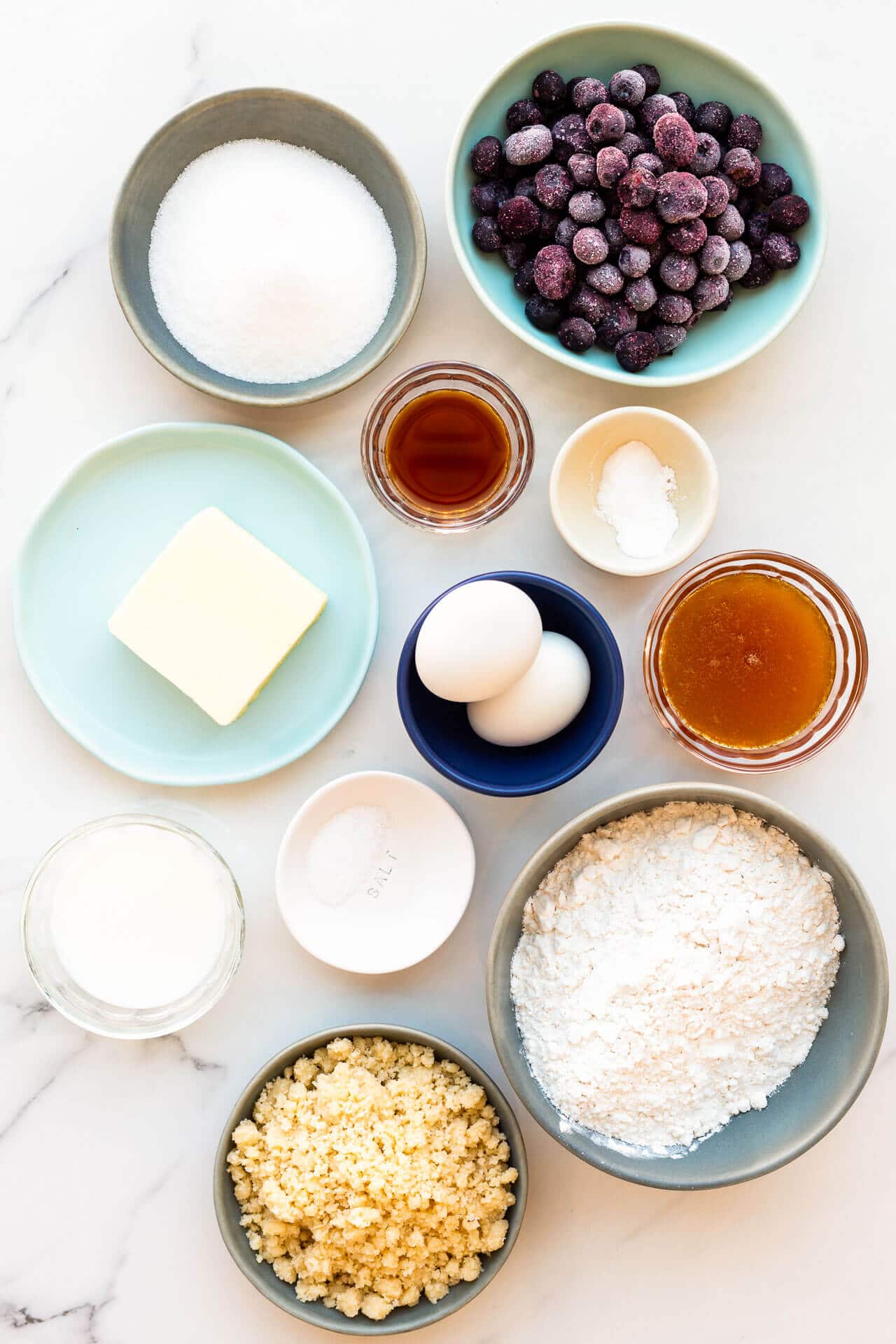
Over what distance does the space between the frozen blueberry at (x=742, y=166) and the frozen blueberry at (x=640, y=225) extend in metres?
0.14

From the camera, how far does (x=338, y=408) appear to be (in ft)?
4.81

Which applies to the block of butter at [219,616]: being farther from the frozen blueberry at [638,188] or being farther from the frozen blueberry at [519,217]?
the frozen blueberry at [638,188]

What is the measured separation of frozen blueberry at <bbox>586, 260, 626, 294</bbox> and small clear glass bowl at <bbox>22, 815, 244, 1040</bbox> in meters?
0.94

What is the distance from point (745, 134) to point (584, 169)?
23 cm

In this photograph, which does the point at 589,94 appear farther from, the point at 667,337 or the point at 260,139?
the point at 260,139

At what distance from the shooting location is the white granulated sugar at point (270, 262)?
4.37 feet

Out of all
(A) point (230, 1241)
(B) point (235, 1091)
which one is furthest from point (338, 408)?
(A) point (230, 1241)

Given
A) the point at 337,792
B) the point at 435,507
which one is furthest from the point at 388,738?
the point at 435,507

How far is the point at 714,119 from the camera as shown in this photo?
135 cm

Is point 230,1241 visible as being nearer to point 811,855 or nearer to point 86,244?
point 811,855

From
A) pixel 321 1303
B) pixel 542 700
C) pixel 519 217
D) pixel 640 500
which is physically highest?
pixel 519 217

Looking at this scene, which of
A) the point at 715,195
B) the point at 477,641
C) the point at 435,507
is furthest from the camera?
the point at 435,507

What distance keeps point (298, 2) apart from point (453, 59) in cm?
24

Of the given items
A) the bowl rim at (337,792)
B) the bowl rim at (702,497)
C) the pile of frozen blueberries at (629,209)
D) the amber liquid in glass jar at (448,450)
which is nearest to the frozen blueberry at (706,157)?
the pile of frozen blueberries at (629,209)
